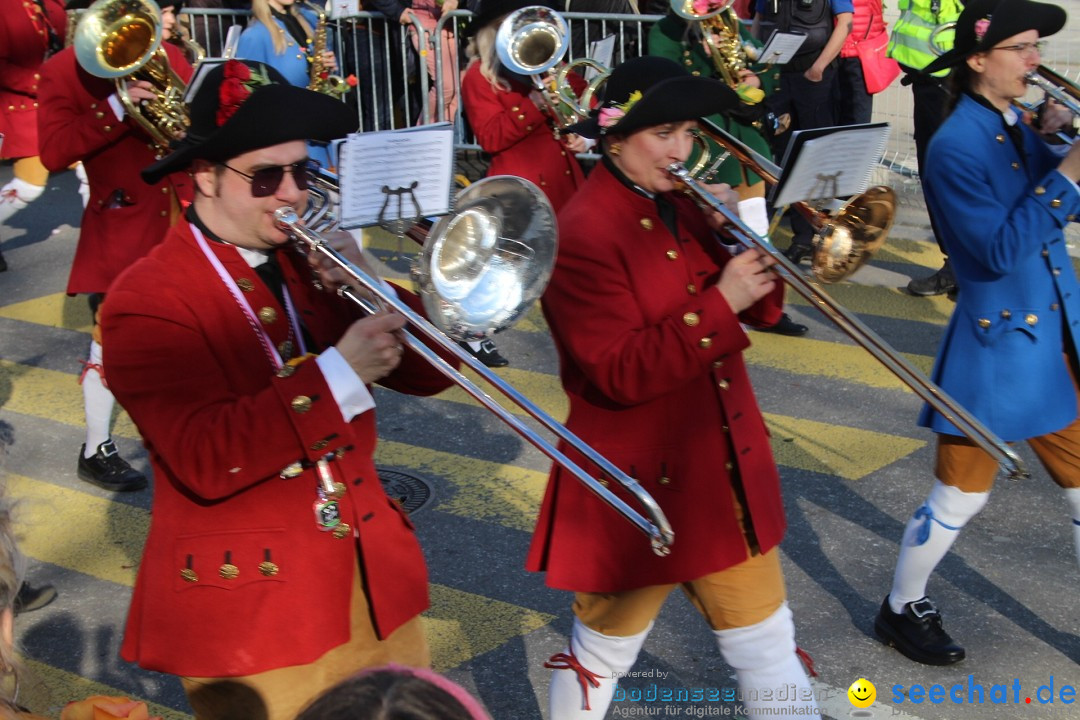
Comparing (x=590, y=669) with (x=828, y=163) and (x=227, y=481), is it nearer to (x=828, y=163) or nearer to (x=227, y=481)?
(x=227, y=481)

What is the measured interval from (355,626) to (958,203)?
2.26m

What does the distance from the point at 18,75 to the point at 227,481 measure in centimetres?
669

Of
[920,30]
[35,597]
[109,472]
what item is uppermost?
[920,30]

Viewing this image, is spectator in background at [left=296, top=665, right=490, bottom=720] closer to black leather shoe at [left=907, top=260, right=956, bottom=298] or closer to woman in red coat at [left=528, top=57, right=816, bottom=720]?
woman in red coat at [left=528, top=57, right=816, bottom=720]

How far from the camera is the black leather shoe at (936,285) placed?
8.43 m

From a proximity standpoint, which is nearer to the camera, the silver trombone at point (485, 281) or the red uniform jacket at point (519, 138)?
the silver trombone at point (485, 281)

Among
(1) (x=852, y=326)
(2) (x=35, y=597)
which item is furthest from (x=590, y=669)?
(2) (x=35, y=597)

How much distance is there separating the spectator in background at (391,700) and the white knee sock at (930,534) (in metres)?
2.76

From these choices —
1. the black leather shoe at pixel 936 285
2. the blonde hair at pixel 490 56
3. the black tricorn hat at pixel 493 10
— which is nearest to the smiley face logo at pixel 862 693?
the blonde hair at pixel 490 56

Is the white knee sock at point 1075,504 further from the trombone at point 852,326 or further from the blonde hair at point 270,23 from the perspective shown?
the blonde hair at point 270,23

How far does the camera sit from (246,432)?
2.70 metres

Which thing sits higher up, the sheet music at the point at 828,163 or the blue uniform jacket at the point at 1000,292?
the sheet music at the point at 828,163

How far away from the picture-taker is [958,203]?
4.16 m

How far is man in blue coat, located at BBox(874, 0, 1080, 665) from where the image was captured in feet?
13.5
